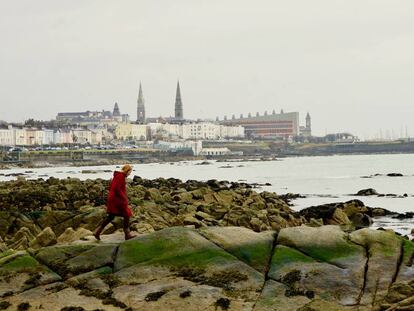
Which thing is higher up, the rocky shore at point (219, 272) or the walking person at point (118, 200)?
the walking person at point (118, 200)

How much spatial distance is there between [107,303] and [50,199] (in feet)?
61.2

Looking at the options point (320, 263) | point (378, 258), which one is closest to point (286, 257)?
point (320, 263)

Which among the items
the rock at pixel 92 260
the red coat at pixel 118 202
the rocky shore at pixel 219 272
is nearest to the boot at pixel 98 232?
the rocky shore at pixel 219 272

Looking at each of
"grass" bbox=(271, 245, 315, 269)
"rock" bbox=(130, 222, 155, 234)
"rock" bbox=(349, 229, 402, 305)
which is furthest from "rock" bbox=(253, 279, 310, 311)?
"rock" bbox=(130, 222, 155, 234)

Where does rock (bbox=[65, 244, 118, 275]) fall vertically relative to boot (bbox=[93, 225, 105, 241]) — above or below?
below

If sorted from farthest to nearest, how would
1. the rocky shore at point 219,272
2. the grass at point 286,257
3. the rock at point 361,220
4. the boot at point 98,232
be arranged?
the rock at point 361,220, the boot at point 98,232, the grass at point 286,257, the rocky shore at point 219,272

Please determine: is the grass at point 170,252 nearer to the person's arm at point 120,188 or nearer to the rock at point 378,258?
the person's arm at point 120,188

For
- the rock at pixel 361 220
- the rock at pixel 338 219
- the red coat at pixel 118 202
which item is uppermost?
the red coat at pixel 118 202

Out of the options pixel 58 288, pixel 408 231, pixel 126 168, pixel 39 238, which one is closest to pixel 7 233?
pixel 39 238

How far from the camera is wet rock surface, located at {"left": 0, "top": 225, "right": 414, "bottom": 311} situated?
9914mm

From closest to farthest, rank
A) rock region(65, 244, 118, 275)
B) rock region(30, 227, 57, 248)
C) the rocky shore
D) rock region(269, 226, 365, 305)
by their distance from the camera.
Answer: the rocky shore, rock region(269, 226, 365, 305), rock region(65, 244, 118, 275), rock region(30, 227, 57, 248)

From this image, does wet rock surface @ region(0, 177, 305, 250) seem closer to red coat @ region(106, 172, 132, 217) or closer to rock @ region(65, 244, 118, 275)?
red coat @ region(106, 172, 132, 217)

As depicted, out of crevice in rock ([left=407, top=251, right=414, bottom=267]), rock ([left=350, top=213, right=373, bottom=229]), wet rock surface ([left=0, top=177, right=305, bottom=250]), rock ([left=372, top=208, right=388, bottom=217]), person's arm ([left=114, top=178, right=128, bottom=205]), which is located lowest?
rock ([left=372, top=208, right=388, bottom=217])

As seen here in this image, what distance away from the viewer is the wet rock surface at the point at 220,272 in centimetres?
991
